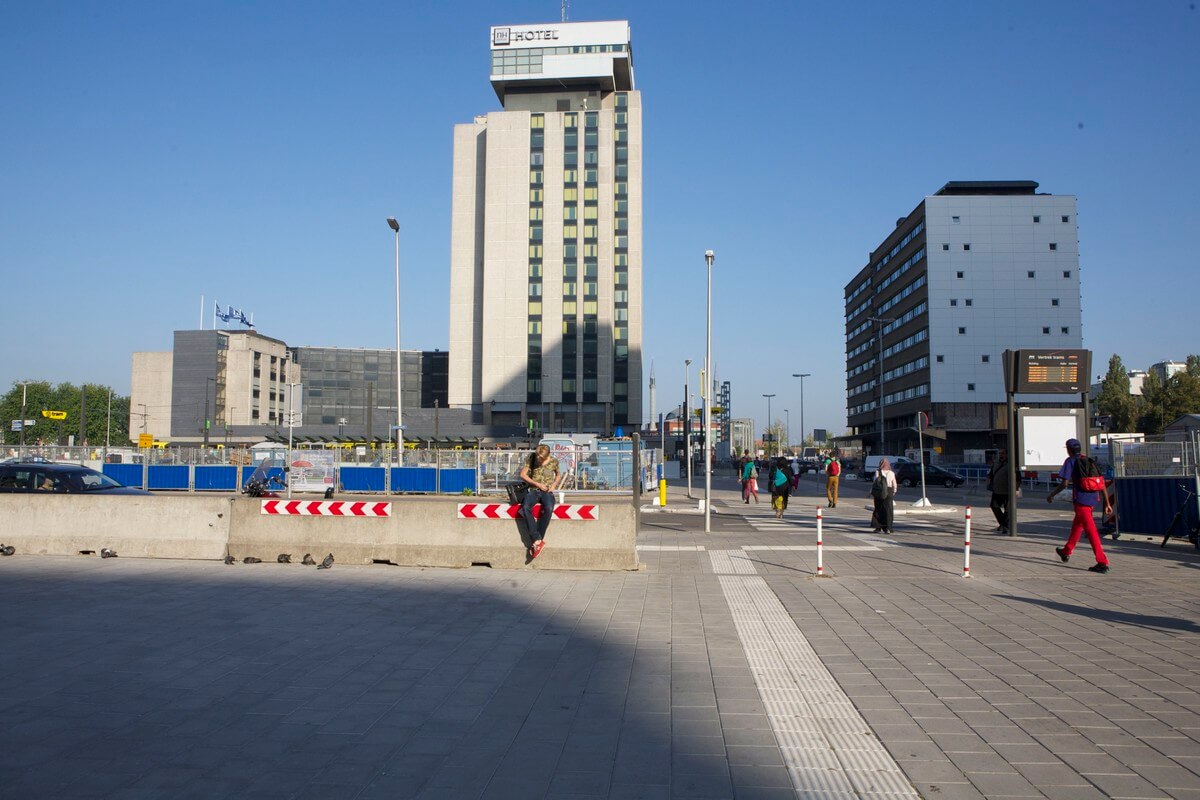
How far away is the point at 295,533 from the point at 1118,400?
9093 cm

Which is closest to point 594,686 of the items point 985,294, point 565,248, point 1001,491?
point 1001,491

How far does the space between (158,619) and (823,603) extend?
7.32 meters

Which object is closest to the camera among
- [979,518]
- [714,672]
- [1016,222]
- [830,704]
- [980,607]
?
[830,704]

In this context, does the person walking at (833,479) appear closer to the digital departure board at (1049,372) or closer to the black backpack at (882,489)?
the black backpack at (882,489)

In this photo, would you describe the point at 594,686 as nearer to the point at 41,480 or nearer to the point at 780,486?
the point at 41,480

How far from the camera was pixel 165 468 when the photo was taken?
1437 inches

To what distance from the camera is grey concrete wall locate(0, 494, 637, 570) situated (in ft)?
40.4

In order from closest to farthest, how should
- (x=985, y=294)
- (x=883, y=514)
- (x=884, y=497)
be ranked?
(x=884, y=497)
(x=883, y=514)
(x=985, y=294)

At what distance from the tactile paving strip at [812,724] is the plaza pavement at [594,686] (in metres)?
0.02

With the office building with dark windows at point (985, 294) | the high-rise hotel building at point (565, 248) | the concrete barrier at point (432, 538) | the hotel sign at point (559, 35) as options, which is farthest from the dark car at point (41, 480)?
the hotel sign at point (559, 35)

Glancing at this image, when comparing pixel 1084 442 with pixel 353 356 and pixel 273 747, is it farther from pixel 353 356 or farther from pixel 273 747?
pixel 353 356

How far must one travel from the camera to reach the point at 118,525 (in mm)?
13445

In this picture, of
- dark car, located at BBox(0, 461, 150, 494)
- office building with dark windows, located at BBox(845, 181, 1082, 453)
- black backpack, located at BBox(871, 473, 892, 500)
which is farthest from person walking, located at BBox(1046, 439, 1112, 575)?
office building with dark windows, located at BBox(845, 181, 1082, 453)

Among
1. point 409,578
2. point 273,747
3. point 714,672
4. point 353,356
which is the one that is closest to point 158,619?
point 409,578
